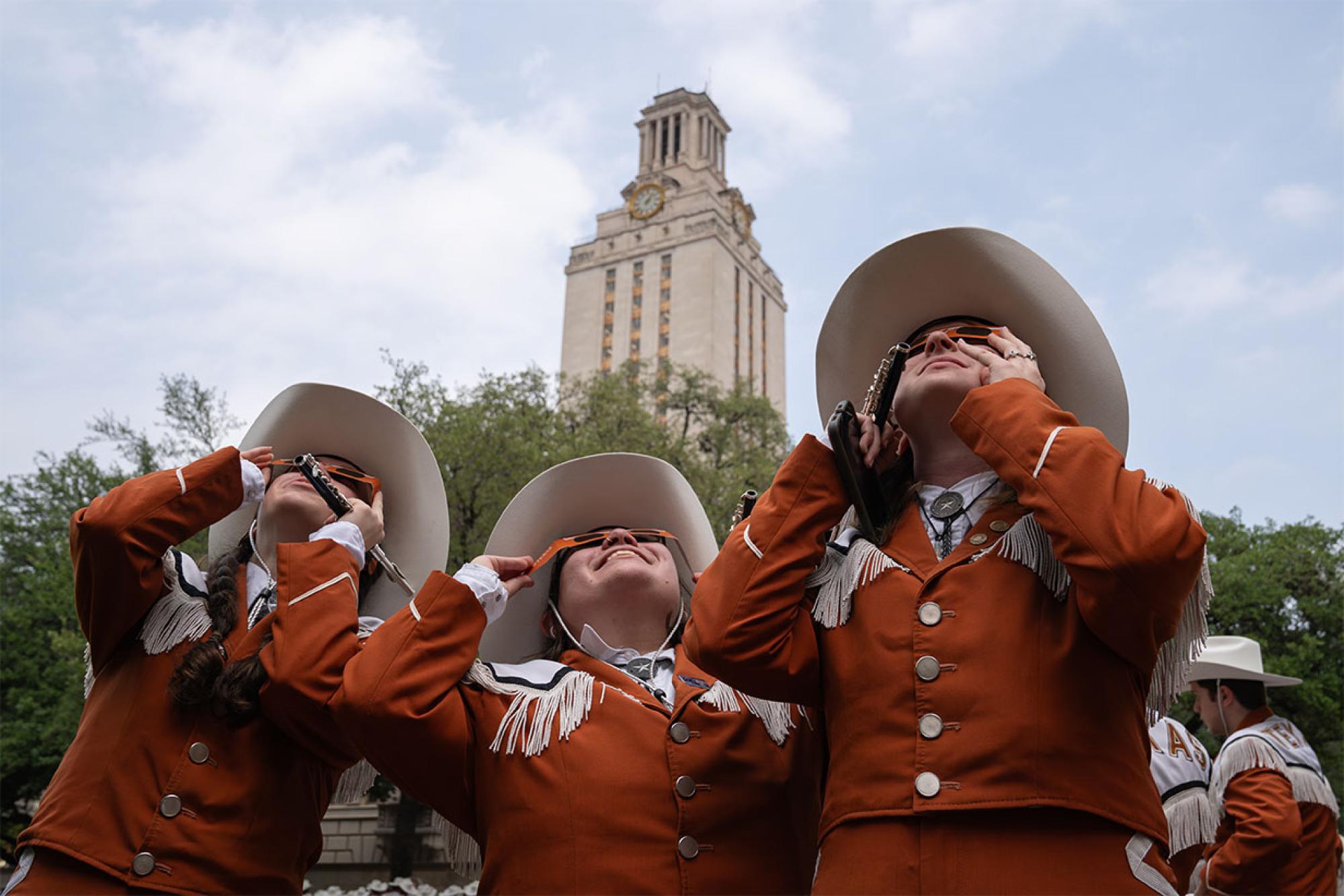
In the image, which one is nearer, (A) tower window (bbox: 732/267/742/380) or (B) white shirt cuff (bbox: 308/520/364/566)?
(B) white shirt cuff (bbox: 308/520/364/566)

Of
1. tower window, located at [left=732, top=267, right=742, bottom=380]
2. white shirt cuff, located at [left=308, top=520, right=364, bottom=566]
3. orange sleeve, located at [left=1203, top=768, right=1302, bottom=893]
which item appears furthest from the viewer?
tower window, located at [left=732, top=267, right=742, bottom=380]

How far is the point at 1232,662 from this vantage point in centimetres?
684

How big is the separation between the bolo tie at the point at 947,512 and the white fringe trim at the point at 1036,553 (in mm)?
187

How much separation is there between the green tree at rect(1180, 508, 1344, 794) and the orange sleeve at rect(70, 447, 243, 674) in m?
21.2

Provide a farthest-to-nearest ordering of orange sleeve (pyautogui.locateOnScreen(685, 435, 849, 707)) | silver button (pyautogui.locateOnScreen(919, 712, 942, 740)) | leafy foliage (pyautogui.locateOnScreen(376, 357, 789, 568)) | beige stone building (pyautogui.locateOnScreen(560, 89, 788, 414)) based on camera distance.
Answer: beige stone building (pyautogui.locateOnScreen(560, 89, 788, 414)) → leafy foliage (pyautogui.locateOnScreen(376, 357, 789, 568)) → orange sleeve (pyautogui.locateOnScreen(685, 435, 849, 707)) → silver button (pyautogui.locateOnScreen(919, 712, 942, 740))

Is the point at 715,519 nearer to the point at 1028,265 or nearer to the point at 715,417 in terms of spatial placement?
the point at 715,417

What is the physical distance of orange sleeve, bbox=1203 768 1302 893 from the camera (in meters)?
5.72

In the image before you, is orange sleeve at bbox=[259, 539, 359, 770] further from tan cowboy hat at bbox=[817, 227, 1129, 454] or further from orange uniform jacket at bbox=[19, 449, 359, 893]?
tan cowboy hat at bbox=[817, 227, 1129, 454]

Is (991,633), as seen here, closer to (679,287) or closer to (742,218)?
(679,287)

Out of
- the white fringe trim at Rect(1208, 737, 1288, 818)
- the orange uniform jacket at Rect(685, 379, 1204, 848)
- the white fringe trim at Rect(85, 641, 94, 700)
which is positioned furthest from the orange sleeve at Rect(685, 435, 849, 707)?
the white fringe trim at Rect(1208, 737, 1288, 818)

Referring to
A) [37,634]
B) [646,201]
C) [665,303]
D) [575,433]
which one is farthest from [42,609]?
[646,201]

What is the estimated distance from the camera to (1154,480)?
256cm

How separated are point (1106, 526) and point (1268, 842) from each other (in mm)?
4574

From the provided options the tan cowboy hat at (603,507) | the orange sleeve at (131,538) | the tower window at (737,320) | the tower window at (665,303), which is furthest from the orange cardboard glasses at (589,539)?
the tower window at (737,320)
